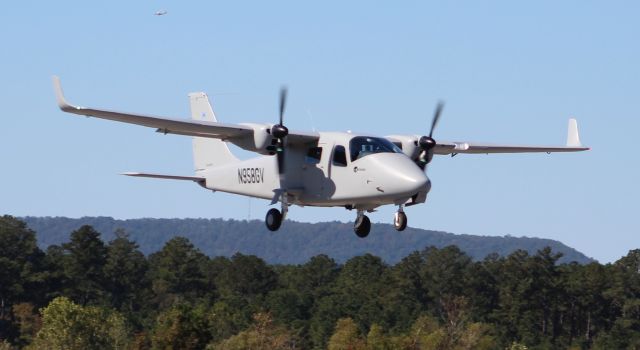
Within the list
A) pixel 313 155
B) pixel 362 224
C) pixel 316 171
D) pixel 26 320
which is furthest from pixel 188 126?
pixel 26 320

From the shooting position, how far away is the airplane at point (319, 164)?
38.5 m

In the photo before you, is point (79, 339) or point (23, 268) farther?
point (23, 268)

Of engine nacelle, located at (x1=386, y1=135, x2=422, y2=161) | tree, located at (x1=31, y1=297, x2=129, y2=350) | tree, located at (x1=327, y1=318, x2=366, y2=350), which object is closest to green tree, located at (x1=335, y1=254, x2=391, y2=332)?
tree, located at (x1=327, y1=318, x2=366, y2=350)

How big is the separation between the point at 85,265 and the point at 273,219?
93910mm

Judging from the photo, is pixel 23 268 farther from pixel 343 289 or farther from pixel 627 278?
pixel 627 278

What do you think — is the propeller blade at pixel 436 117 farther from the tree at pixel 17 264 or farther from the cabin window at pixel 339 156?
the tree at pixel 17 264

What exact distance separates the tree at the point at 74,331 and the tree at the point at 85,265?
112 ft

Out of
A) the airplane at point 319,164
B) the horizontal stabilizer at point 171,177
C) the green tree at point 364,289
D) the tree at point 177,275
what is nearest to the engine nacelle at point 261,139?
the airplane at point 319,164

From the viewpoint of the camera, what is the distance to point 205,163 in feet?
158

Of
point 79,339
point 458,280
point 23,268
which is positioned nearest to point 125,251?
point 23,268

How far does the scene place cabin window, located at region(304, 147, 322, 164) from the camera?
1601 inches

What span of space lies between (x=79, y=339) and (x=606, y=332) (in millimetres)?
57556

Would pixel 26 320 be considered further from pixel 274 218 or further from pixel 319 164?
pixel 319 164

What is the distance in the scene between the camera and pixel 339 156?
3984 centimetres
